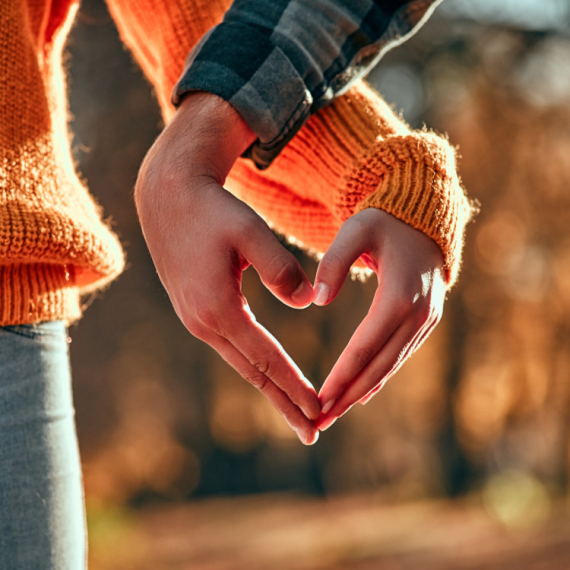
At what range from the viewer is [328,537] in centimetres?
520

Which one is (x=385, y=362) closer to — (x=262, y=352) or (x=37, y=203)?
(x=262, y=352)

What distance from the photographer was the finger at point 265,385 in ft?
2.25

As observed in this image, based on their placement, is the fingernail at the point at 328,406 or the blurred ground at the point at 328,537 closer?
the fingernail at the point at 328,406

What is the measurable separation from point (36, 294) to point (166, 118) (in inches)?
15.1

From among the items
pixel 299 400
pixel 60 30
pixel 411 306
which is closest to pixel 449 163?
pixel 411 306

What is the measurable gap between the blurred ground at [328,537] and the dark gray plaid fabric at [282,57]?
14.3 feet

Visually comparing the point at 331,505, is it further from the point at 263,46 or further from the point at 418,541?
the point at 263,46

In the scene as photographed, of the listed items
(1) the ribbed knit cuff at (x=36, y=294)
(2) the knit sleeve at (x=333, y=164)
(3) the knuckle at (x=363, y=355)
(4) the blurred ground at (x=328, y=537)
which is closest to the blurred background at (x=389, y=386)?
(4) the blurred ground at (x=328, y=537)

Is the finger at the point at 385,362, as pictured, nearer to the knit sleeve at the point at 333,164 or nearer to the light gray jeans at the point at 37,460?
the knit sleeve at the point at 333,164

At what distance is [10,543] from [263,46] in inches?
26.1

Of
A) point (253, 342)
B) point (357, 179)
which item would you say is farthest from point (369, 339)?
point (357, 179)

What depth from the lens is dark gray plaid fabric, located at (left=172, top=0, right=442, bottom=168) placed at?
0.78 metres

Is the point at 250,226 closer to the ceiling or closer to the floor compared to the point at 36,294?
closer to the ceiling

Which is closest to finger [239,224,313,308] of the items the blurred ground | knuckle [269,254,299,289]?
knuckle [269,254,299,289]
